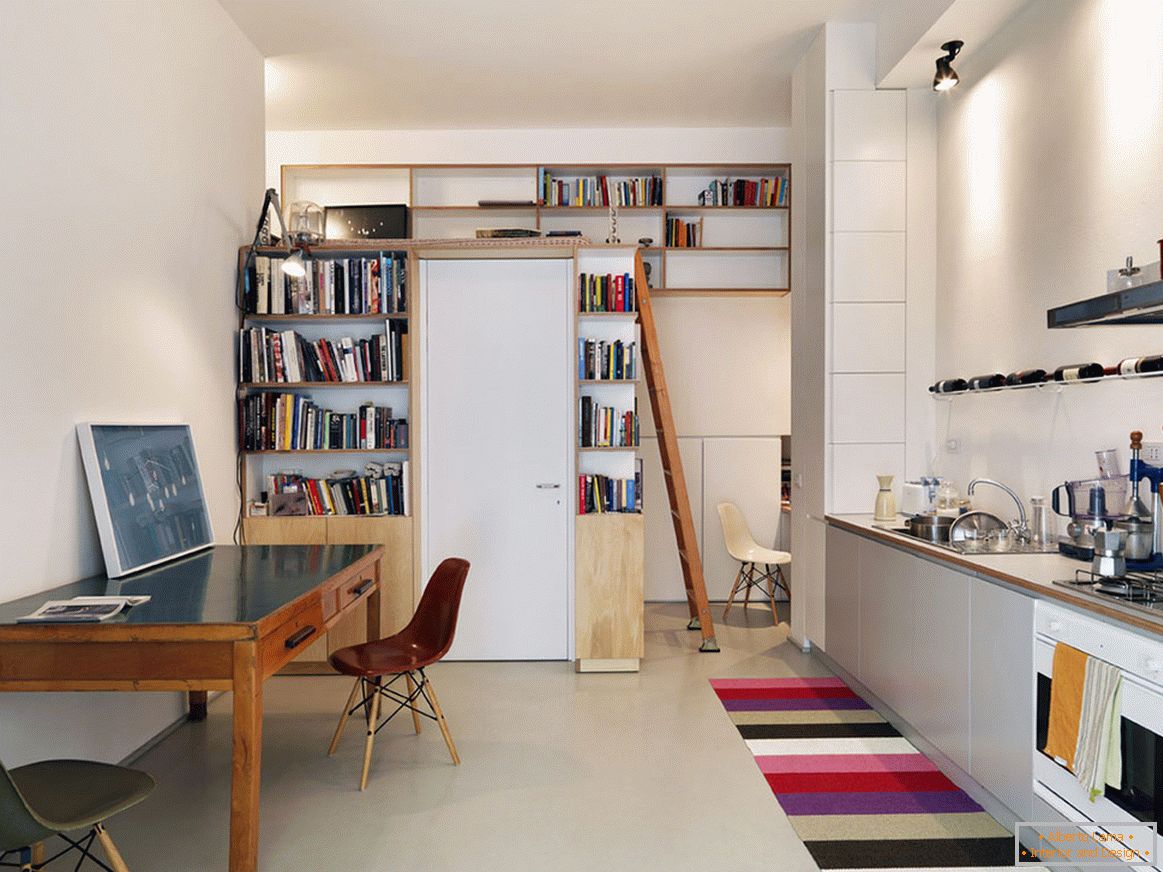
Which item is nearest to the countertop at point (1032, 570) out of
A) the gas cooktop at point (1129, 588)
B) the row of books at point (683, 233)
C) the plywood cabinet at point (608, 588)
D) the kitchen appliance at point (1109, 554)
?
the gas cooktop at point (1129, 588)

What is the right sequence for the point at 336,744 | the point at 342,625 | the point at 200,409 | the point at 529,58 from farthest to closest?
the point at 529,58 < the point at 342,625 < the point at 200,409 < the point at 336,744

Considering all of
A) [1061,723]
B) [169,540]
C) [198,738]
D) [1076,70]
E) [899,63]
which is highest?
[899,63]

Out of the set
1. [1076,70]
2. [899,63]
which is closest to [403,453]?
[899,63]

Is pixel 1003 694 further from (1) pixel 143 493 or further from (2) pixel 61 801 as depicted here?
(1) pixel 143 493

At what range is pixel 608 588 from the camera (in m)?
4.97

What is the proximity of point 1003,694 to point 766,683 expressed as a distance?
1.97 meters

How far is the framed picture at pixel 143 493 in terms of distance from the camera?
328 centimetres

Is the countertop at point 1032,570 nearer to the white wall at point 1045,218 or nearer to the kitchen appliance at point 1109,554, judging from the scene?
the kitchen appliance at point 1109,554

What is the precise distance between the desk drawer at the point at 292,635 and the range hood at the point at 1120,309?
100 inches

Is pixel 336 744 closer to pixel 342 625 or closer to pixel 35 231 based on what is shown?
pixel 342 625

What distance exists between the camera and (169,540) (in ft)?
12.0

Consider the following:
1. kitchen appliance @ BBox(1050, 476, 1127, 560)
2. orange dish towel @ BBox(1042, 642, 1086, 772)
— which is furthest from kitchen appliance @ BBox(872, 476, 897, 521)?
orange dish towel @ BBox(1042, 642, 1086, 772)

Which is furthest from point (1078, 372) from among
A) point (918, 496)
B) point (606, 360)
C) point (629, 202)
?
point (629, 202)

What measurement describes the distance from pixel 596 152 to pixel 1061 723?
5143 mm
